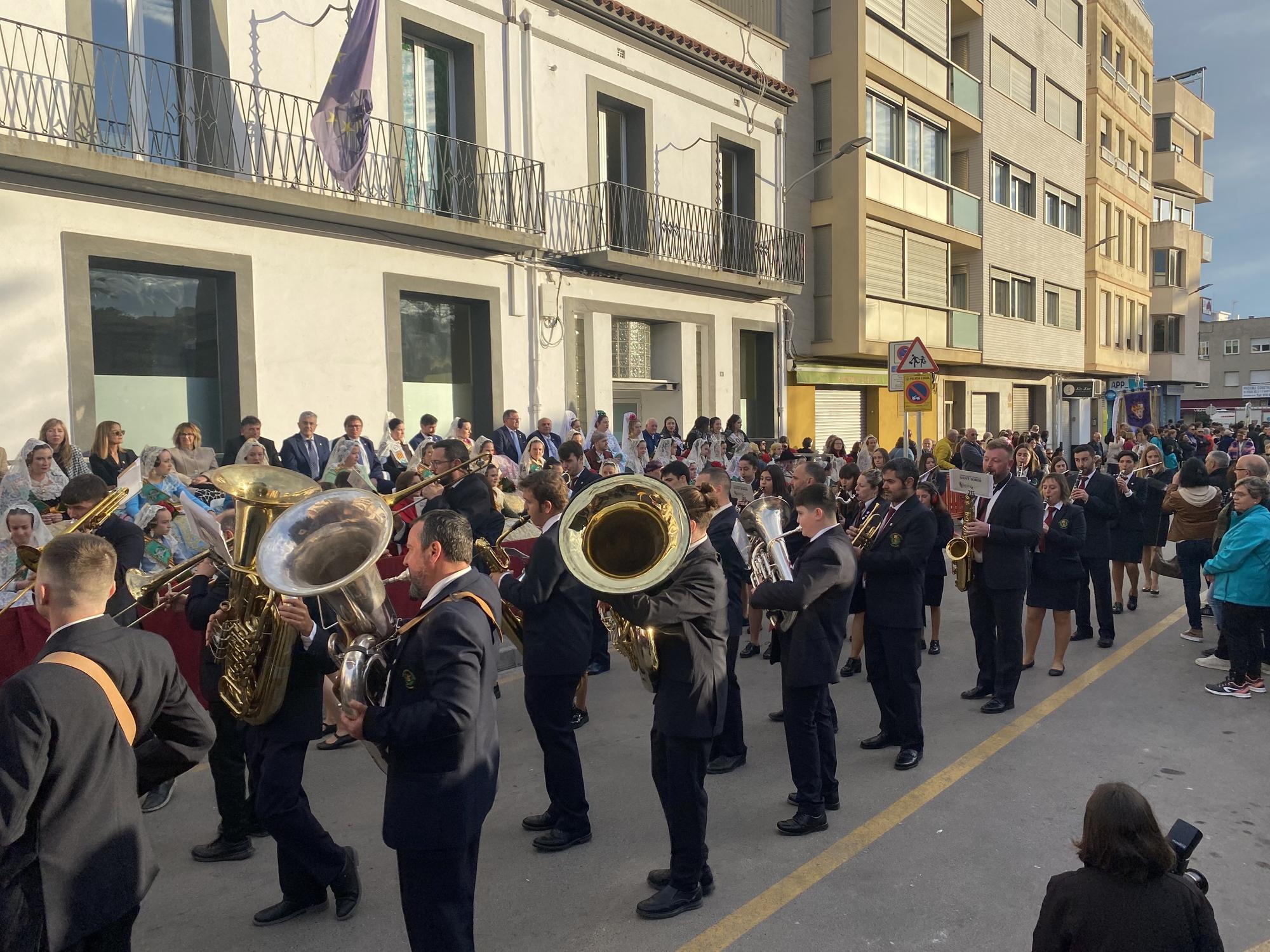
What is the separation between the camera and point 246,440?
9.74 meters

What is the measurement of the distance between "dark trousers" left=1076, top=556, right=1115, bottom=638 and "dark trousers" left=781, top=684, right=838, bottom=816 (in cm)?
484

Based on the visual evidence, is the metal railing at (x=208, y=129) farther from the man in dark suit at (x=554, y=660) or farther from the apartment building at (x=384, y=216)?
the man in dark suit at (x=554, y=660)

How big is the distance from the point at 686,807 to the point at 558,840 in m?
0.92

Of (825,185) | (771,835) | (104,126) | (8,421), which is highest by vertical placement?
(825,185)

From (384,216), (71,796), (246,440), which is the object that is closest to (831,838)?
(71,796)

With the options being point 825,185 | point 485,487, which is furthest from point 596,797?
point 825,185

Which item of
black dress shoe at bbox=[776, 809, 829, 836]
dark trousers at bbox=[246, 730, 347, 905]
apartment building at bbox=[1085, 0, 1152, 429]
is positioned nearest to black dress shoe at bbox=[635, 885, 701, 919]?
black dress shoe at bbox=[776, 809, 829, 836]

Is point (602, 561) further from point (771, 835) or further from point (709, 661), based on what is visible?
point (771, 835)

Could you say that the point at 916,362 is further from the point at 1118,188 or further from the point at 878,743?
the point at 1118,188

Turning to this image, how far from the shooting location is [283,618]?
3.47 m

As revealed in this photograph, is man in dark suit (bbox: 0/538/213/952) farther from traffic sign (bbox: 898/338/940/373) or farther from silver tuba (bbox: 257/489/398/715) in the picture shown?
traffic sign (bbox: 898/338/940/373)

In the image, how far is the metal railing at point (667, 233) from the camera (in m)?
14.6

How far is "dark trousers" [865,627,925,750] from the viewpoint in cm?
560

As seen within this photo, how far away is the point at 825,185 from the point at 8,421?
56.4 feet
